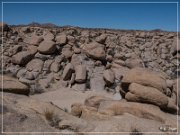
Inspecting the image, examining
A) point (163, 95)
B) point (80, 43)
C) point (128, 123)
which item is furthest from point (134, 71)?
point (80, 43)

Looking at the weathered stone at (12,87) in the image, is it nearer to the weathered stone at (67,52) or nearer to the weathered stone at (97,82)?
the weathered stone at (97,82)

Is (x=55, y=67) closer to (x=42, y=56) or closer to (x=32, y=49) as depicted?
(x=42, y=56)

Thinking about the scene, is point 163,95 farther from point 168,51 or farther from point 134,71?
point 168,51

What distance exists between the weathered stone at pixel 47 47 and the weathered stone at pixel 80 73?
2.67 metres

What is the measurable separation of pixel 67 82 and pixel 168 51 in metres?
19.6

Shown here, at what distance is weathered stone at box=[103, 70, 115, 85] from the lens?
2014 cm

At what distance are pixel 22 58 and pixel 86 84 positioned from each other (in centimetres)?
501

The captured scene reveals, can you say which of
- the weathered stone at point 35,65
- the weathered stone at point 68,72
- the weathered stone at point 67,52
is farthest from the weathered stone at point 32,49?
the weathered stone at point 68,72

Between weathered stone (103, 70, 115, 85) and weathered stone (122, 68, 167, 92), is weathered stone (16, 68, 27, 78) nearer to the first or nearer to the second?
weathered stone (103, 70, 115, 85)

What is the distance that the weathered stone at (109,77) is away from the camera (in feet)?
66.1

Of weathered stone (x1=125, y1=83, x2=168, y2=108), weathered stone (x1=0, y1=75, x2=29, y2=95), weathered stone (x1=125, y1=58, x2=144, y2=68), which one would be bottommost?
weathered stone (x1=125, y1=83, x2=168, y2=108)

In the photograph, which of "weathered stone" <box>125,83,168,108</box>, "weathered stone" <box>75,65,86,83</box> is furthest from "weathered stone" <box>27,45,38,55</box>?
"weathered stone" <box>125,83,168,108</box>

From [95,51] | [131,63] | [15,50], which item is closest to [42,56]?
[15,50]

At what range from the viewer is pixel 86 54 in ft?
74.4
